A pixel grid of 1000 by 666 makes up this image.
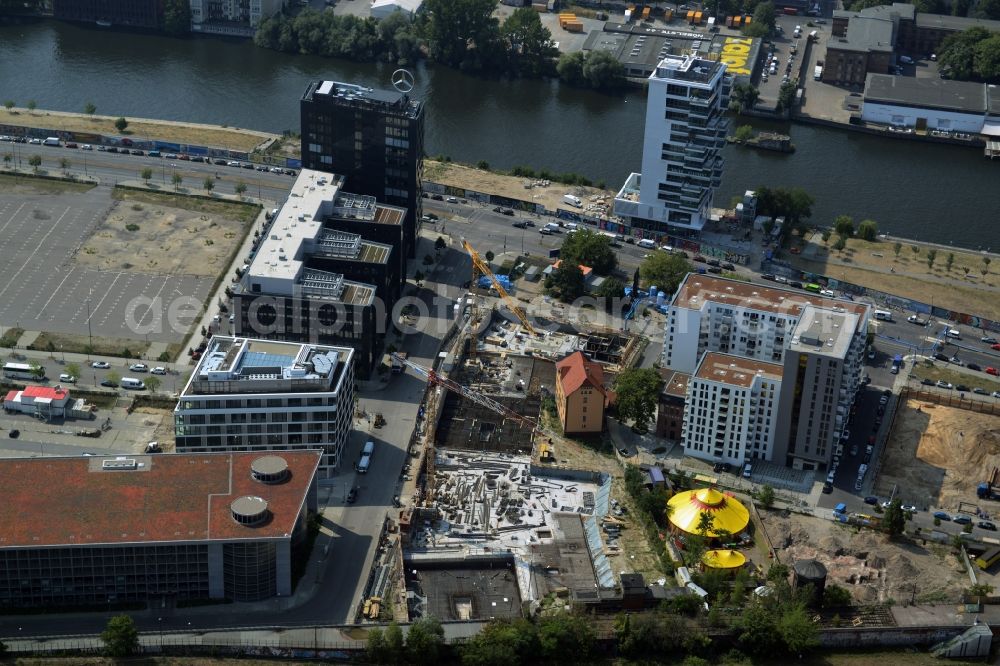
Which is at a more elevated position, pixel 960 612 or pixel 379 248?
pixel 379 248

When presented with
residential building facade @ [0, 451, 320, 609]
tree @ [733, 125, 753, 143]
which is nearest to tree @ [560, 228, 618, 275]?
tree @ [733, 125, 753, 143]

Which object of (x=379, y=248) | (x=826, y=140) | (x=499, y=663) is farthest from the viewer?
(x=826, y=140)

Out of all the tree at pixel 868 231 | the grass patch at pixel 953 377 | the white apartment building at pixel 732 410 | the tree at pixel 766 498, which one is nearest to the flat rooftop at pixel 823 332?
the white apartment building at pixel 732 410

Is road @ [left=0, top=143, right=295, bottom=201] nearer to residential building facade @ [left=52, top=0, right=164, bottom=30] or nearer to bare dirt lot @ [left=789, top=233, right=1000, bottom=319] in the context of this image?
residential building facade @ [left=52, top=0, right=164, bottom=30]

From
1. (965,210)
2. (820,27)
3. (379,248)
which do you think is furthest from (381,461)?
(820,27)

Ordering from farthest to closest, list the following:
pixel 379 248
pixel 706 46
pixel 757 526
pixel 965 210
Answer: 1. pixel 706 46
2. pixel 965 210
3. pixel 379 248
4. pixel 757 526

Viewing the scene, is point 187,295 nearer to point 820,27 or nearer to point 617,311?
point 617,311

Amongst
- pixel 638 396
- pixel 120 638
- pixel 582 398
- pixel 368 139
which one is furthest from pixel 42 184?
Answer: pixel 120 638
